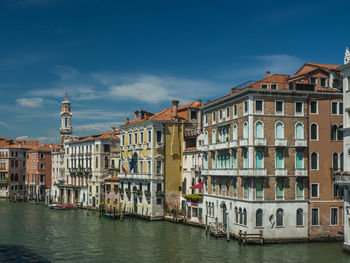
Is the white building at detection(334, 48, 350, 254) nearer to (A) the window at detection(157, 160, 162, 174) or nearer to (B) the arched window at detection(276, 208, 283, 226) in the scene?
(B) the arched window at detection(276, 208, 283, 226)

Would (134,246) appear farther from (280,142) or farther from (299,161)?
(299,161)

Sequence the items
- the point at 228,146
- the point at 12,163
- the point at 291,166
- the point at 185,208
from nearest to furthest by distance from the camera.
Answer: the point at 291,166, the point at 228,146, the point at 185,208, the point at 12,163

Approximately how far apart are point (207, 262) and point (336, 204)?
1260 centimetres

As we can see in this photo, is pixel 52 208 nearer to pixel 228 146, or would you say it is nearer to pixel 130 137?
pixel 130 137

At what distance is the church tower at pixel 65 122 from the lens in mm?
88750

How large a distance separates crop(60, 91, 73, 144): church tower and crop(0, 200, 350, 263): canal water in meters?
39.8

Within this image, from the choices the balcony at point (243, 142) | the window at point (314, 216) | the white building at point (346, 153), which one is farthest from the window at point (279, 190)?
the white building at point (346, 153)

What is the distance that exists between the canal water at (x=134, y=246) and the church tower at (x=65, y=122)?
39.8m

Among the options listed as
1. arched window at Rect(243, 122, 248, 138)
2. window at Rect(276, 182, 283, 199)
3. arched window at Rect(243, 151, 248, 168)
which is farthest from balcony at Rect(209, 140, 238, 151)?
window at Rect(276, 182, 283, 199)

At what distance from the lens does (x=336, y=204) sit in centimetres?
3772

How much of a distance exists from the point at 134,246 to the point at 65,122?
5604 cm

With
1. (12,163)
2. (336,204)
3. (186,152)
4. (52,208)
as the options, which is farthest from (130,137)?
(12,163)

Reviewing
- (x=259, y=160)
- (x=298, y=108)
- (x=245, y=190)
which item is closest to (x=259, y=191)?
(x=245, y=190)

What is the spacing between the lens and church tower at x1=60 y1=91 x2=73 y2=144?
88750 millimetres
